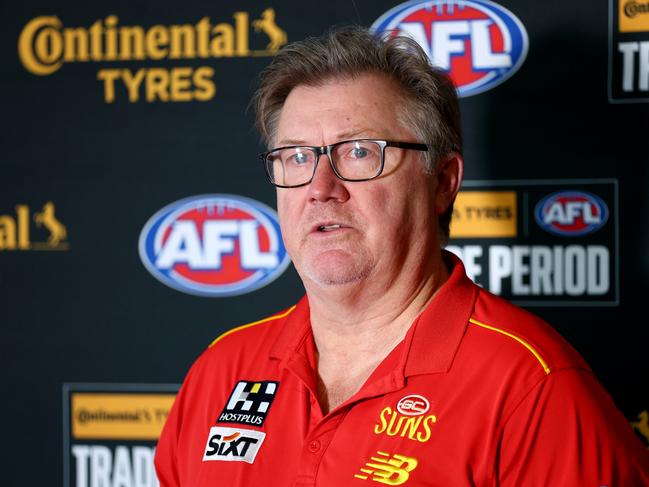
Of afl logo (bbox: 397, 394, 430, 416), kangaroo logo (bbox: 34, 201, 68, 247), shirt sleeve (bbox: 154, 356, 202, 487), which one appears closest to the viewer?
afl logo (bbox: 397, 394, 430, 416)

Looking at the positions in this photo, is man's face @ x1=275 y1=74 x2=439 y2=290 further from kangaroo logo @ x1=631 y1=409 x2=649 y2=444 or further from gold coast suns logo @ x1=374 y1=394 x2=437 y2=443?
kangaroo logo @ x1=631 y1=409 x2=649 y2=444

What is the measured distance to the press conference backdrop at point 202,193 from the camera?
5.89ft

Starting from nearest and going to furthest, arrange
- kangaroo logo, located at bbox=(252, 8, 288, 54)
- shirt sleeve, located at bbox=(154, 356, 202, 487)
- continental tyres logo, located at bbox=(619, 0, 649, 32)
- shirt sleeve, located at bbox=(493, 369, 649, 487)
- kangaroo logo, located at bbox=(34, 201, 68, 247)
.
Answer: shirt sleeve, located at bbox=(493, 369, 649, 487) → shirt sleeve, located at bbox=(154, 356, 202, 487) → continental tyres logo, located at bbox=(619, 0, 649, 32) → kangaroo logo, located at bbox=(252, 8, 288, 54) → kangaroo logo, located at bbox=(34, 201, 68, 247)

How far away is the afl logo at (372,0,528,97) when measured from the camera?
1834 millimetres

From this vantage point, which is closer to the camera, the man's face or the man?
the man

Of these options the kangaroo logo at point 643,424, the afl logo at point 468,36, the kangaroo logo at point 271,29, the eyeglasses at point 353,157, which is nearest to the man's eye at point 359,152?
the eyeglasses at point 353,157

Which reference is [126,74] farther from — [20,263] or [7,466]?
[7,466]

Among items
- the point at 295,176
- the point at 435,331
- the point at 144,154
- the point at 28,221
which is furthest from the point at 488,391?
the point at 28,221

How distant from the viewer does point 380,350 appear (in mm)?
1282

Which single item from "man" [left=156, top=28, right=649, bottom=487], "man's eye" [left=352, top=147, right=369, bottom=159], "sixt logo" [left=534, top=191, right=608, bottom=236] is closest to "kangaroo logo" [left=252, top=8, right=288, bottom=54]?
"man" [left=156, top=28, right=649, bottom=487]

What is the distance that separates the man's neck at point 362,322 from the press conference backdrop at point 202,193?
62 cm

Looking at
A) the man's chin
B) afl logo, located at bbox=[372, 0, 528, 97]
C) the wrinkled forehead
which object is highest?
afl logo, located at bbox=[372, 0, 528, 97]

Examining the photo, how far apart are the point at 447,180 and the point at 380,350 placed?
293 mm

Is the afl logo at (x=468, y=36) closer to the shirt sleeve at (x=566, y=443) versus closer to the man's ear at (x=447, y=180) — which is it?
the man's ear at (x=447, y=180)
